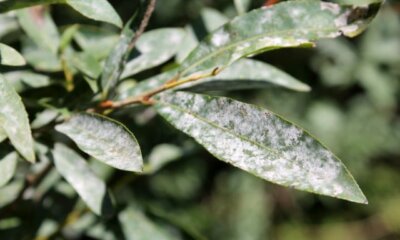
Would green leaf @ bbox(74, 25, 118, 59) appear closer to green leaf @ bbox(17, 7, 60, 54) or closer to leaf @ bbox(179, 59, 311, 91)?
green leaf @ bbox(17, 7, 60, 54)

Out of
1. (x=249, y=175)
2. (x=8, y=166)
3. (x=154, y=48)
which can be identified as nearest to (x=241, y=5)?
(x=154, y=48)

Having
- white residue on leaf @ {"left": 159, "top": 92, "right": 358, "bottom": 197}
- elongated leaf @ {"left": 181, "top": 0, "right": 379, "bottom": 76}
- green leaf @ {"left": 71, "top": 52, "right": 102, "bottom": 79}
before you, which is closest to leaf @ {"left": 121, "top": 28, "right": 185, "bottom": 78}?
green leaf @ {"left": 71, "top": 52, "right": 102, "bottom": 79}

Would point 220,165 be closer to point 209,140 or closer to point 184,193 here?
point 184,193

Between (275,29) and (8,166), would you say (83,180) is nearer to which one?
(8,166)

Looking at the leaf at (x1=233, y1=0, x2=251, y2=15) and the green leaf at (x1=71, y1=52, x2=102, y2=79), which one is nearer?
the green leaf at (x1=71, y1=52, x2=102, y2=79)

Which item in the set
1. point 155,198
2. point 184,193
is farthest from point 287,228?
point 155,198
